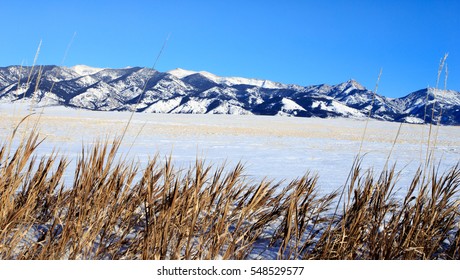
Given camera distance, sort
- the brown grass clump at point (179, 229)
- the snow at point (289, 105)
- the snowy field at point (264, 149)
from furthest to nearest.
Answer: the snow at point (289, 105), the snowy field at point (264, 149), the brown grass clump at point (179, 229)

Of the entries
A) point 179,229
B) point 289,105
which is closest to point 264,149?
point 179,229

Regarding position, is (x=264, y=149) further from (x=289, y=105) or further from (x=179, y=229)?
(x=289, y=105)

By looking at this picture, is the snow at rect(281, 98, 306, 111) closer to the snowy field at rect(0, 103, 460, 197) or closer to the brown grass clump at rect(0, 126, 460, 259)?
the snowy field at rect(0, 103, 460, 197)

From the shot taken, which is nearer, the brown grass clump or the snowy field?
the brown grass clump

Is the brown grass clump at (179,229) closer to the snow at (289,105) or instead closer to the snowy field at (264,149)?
the snowy field at (264,149)

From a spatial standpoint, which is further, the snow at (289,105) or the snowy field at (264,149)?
the snow at (289,105)

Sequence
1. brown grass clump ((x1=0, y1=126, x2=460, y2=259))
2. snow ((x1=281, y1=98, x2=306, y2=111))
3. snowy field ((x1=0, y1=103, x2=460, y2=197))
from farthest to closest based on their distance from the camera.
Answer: snow ((x1=281, y1=98, x2=306, y2=111)), snowy field ((x1=0, y1=103, x2=460, y2=197)), brown grass clump ((x1=0, y1=126, x2=460, y2=259))

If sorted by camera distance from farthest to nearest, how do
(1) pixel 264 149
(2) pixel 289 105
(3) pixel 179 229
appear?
(2) pixel 289 105 < (1) pixel 264 149 < (3) pixel 179 229

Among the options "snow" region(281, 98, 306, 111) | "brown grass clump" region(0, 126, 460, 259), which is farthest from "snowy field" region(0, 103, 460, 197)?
"snow" region(281, 98, 306, 111)

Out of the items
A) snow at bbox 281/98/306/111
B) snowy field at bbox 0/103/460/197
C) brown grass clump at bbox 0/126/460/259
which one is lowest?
snowy field at bbox 0/103/460/197

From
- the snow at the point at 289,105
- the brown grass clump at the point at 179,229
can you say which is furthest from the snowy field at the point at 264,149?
the snow at the point at 289,105

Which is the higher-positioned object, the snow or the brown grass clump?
the snow

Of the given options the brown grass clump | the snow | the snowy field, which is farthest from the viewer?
the snow
